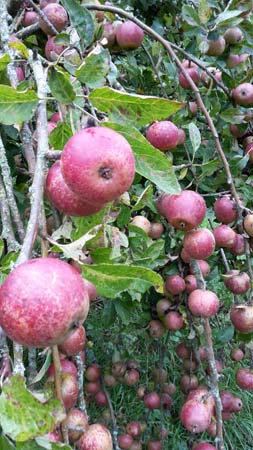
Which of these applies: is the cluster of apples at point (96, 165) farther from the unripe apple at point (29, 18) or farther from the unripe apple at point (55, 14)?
the unripe apple at point (29, 18)

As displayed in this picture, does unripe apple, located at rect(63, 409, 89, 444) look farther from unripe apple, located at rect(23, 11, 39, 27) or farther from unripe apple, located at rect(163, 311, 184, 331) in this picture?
unripe apple, located at rect(23, 11, 39, 27)

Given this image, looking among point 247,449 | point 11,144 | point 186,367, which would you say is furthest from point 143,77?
point 247,449

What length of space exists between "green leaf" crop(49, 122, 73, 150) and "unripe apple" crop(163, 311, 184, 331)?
106 centimetres

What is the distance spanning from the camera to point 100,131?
2.29 ft

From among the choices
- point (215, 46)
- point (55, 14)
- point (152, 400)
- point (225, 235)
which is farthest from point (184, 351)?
point (55, 14)

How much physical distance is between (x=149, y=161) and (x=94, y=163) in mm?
183

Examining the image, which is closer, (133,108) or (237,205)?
(133,108)

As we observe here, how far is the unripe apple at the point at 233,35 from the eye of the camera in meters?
1.70

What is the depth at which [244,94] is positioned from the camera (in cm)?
165

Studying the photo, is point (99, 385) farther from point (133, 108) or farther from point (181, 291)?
point (133, 108)

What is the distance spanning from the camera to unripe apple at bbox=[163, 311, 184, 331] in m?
1.81

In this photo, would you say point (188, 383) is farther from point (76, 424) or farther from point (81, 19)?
point (81, 19)

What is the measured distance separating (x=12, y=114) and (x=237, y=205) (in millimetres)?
741

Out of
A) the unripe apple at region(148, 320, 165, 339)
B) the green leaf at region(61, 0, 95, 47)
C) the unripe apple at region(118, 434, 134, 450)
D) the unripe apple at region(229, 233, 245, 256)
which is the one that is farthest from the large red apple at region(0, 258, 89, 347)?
the unripe apple at region(118, 434, 134, 450)
